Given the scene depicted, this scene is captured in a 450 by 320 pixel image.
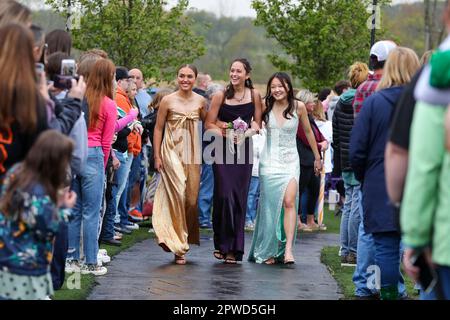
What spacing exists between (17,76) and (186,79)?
6.55 meters

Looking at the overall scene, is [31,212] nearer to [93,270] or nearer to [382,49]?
[382,49]

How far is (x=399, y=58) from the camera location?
9.12m

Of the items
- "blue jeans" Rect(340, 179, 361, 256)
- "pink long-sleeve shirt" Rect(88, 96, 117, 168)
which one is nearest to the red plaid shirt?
"blue jeans" Rect(340, 179, 361, 256)

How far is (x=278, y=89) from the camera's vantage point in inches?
521

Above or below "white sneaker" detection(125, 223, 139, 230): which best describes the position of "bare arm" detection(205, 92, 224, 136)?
above

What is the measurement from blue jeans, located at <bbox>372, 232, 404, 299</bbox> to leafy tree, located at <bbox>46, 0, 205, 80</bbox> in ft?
41.9

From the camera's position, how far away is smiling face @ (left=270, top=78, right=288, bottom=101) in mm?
13242

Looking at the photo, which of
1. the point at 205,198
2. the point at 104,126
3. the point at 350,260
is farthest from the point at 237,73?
the point at 205,198

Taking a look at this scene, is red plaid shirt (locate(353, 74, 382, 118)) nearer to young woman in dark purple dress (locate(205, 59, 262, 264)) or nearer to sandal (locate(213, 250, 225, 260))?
young woman in dark purple dress (locate(205, 59, 262, 264))

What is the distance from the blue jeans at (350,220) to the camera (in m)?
12.2

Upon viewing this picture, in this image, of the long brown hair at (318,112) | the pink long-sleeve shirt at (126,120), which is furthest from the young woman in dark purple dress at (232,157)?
the long brown hair at (318,112)

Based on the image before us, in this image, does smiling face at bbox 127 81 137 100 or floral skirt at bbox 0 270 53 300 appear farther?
smiling face at bbox 127 81 137 100

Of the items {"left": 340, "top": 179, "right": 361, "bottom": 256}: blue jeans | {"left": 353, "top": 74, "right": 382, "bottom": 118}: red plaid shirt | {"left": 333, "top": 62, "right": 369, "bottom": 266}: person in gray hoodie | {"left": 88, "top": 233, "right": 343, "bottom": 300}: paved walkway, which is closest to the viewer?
{"left": 88, "top": 233, "right": 343, "bottom": 300}: paved walkway
